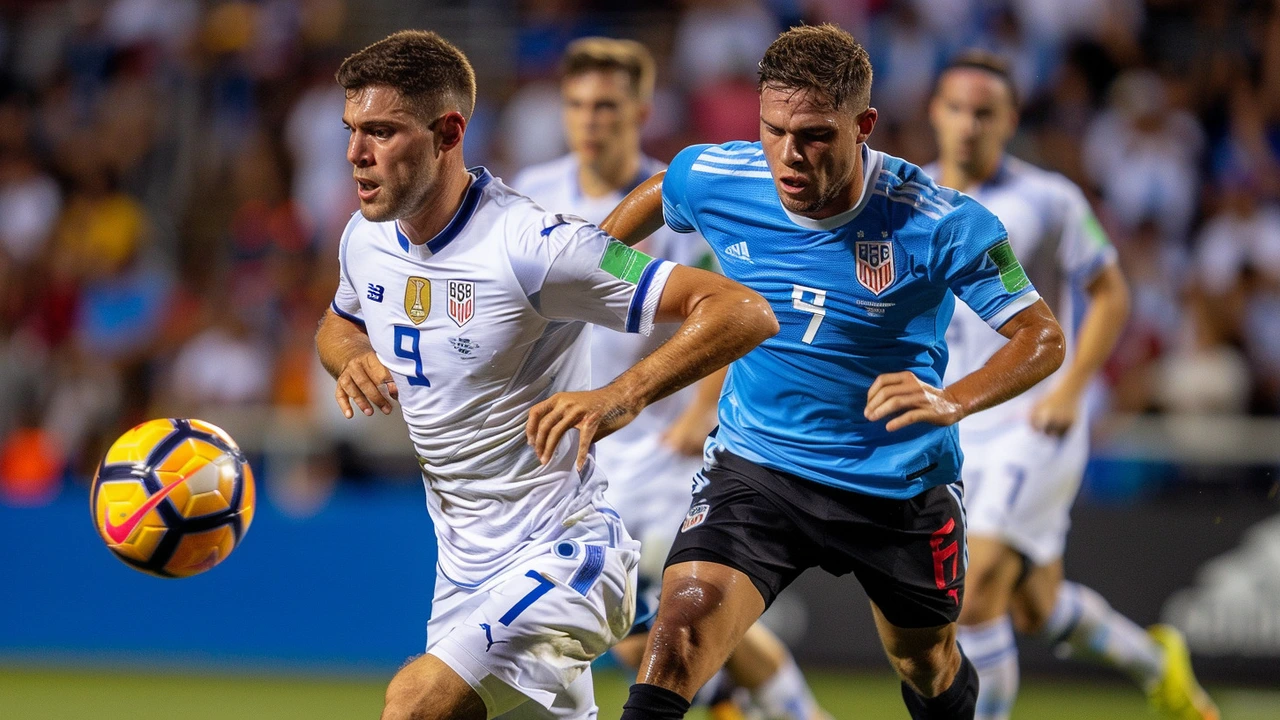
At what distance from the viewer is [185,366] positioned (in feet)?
38.0

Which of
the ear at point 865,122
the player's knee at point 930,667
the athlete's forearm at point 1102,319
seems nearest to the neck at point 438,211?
the ear at point 865,122

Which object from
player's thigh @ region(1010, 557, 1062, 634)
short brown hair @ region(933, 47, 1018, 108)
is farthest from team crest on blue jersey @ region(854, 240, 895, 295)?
player's thigh @ region(1010, 557, 1062, 634)

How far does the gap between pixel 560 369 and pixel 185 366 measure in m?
7.84

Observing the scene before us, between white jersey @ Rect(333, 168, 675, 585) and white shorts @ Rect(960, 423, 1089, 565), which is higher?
white jersey @ Rect(333, 168, 675, 585)

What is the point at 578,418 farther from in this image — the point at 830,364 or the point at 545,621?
the point at 830,364

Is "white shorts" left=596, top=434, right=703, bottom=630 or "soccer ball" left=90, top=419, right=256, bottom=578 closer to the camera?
"soccer ball" left=90, top=419, right=256, bottom=578

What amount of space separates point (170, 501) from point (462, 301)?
1.11 metres

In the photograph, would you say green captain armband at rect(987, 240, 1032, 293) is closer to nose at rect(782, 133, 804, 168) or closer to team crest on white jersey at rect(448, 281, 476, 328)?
nose at rect(782, 133, 804, 168)

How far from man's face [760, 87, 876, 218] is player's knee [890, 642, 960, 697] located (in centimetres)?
149

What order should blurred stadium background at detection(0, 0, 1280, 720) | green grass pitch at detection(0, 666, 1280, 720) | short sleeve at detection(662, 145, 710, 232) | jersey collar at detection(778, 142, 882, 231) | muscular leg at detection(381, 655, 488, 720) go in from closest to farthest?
muscular leg at detection(381, 655, 488, 720) < jersey collar at detection(778, 142, 882, 231) < short sleeve at detection(662, 145, 710, 232) < green grass pitch at detection(0, 666, 1280, 720) < blurred stadium background at detection(0, 0, 1280, 720)

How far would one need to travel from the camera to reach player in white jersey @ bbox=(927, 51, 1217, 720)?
625 centimetres

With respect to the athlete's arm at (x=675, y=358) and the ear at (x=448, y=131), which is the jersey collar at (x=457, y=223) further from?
the athlete's arm at (x=675, y=358)

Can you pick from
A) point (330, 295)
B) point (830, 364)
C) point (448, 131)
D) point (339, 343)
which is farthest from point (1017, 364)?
point (330, 295)

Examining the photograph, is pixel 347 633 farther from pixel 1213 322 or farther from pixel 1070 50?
pixel 1070 50
